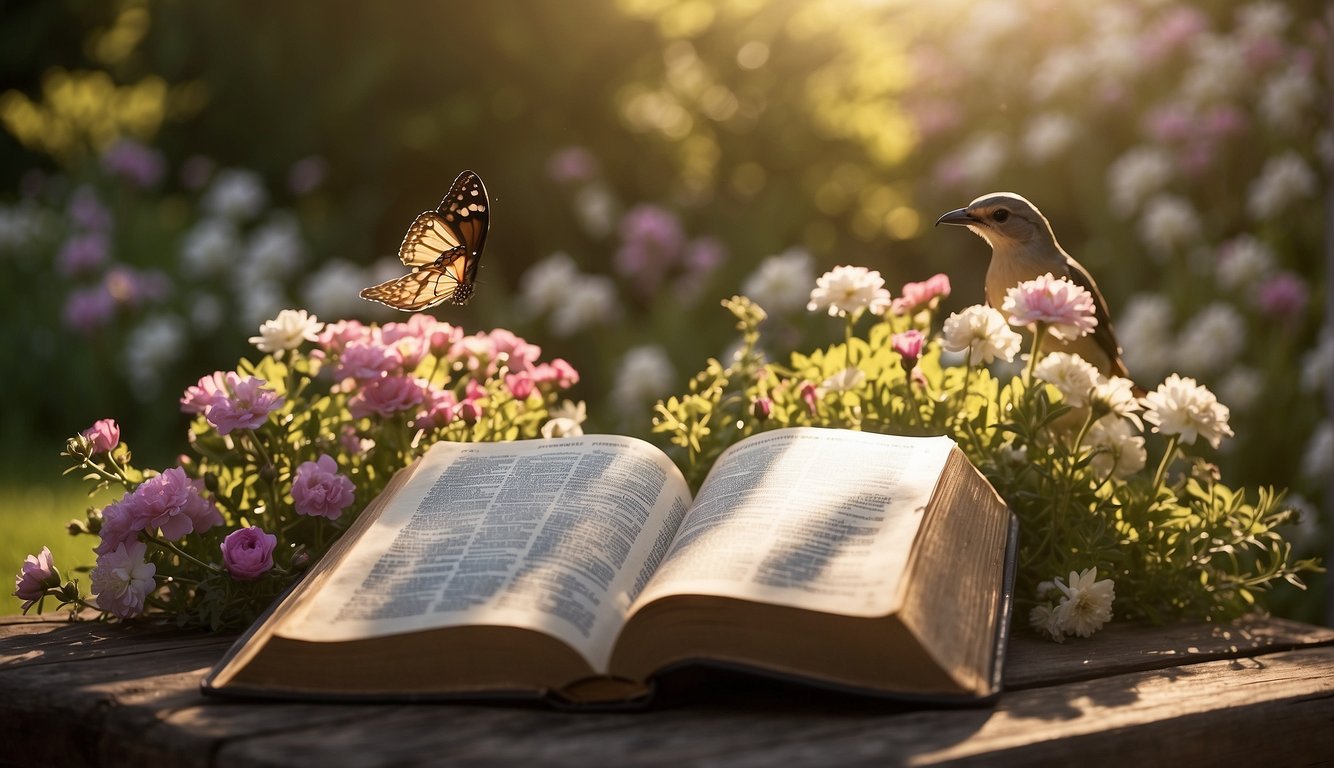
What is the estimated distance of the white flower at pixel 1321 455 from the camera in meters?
3.87

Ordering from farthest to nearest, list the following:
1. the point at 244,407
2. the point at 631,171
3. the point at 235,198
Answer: the point at 631,171 → the point at 235,198 → the point at 244,407

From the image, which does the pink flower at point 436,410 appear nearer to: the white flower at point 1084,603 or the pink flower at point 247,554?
the pink flower at point 247,554

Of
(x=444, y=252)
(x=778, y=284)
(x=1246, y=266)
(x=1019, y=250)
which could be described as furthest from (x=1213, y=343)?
(x=444, y=252)

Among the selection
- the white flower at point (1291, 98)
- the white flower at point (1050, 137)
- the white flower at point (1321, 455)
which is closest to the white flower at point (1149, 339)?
the white flower at point (1321, 455)

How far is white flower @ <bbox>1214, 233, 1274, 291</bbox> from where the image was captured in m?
4.75

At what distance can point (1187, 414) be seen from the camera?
6.30 feet

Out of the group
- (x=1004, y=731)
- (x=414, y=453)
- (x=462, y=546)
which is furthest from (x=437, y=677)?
(x=414, y=453)

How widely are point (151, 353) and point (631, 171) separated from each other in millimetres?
2978

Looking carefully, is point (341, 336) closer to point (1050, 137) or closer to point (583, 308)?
point (583, 308)

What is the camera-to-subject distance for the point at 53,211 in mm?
6918

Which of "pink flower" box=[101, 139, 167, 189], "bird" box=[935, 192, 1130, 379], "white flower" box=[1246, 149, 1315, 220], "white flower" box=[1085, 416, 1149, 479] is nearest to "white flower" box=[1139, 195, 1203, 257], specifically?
"white flower" box=[1246, 149, 1315, 220]

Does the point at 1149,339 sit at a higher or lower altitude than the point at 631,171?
lower

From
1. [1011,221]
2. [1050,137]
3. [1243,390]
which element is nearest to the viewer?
[1011,221]

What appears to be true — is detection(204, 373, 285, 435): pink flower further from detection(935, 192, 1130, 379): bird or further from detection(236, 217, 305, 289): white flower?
detection(236, 217, 305, 289): white flower
